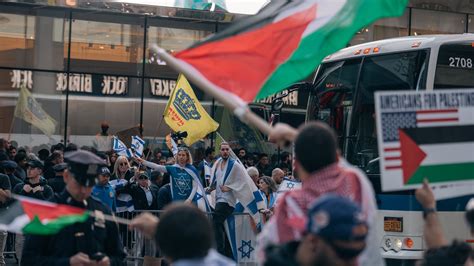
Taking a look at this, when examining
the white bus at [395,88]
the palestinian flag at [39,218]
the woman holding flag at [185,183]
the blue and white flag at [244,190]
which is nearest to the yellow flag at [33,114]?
the woman holding flag at [185,183]

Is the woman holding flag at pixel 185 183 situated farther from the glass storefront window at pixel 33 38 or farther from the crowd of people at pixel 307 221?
the glass storefront window at pixel 33 38

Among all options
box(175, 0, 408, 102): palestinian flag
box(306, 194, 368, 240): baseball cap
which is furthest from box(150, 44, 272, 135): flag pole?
box(306, 194, 368, 240): baseball cap

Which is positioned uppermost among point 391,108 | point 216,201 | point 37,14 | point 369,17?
point 37,14

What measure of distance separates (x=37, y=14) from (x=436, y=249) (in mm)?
22597

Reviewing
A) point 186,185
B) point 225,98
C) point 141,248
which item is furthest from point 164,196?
point 225,98

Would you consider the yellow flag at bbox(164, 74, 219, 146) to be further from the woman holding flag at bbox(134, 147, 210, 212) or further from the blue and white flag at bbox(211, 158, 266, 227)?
the blue and white flag at bbox(211, 158, 266, 227)

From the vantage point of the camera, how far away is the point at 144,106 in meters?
28.1

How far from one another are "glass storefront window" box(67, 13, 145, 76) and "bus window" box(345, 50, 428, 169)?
1463cm

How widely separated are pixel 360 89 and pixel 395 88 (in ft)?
2.13

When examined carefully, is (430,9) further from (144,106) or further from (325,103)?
(325,103)

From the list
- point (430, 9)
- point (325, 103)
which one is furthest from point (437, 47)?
point (430, 9)

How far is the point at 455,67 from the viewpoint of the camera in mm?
13070

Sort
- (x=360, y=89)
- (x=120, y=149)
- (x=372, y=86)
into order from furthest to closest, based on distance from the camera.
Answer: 1. (x=120, y=149)
2. (x=360, y=89)
3. (x=372, y=86)

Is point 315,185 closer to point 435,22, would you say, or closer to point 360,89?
point 360,89
